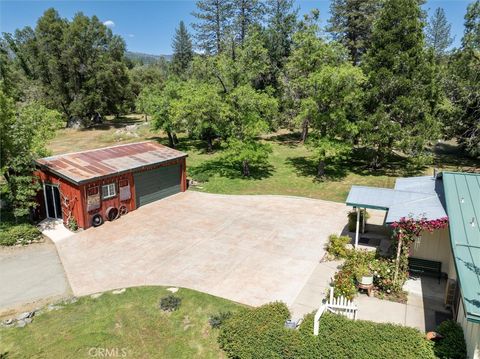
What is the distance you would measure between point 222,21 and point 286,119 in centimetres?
1624

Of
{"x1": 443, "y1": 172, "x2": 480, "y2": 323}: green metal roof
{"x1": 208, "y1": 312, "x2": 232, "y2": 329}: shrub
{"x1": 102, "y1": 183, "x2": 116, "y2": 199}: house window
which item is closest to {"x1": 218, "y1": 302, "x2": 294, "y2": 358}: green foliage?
{"x1": 208, "y1": 312, "x2": 232, "y2": 329}: shrub

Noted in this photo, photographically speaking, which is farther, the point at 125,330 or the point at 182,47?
the point at 182,47

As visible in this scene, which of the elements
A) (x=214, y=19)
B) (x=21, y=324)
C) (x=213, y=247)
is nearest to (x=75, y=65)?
(x=214, y=19)

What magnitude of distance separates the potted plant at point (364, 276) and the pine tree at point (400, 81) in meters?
14.8

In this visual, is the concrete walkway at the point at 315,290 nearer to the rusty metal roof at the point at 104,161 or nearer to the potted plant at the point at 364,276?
the potted plant at the point at 364,276

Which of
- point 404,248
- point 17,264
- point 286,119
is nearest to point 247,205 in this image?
point 404,248

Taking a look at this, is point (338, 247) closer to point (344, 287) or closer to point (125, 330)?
point (344, 287)

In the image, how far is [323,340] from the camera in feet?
29.1

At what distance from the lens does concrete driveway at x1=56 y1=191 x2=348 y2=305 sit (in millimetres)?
13047

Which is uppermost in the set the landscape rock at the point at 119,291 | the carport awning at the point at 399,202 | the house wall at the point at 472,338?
the carport awning at the point at 399,202

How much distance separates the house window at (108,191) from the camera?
18716 millimetres

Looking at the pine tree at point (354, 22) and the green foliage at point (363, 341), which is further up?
the pine tree at point (354, 22)

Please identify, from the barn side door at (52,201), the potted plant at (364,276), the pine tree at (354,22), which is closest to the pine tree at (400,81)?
the potted plant at (364,276)

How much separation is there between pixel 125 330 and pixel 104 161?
11.6 meters
